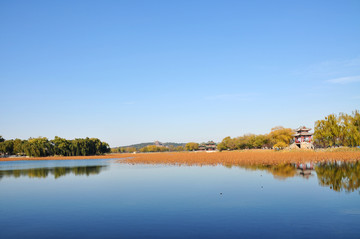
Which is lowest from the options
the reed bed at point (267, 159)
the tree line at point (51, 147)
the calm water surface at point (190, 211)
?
the reed bed at point (267, 159)

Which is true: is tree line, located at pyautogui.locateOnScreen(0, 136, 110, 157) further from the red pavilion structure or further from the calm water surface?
the calm water surface

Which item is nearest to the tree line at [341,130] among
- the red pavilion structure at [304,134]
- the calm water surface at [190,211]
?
the red pavilion structure at [304,134]

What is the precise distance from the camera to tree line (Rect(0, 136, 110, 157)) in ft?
407

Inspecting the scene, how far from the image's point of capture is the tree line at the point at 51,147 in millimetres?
124188

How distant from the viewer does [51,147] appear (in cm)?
12862

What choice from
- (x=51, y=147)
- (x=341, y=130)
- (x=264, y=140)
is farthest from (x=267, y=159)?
(x=51, y=147)

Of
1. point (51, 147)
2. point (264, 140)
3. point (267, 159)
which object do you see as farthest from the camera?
point (51, 147)

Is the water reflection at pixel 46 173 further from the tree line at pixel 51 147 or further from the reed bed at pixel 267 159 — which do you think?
the tree line at pixel 51 147

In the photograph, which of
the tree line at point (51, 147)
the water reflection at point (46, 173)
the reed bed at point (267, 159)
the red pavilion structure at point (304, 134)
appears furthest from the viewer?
the tree line at point (51, 147)

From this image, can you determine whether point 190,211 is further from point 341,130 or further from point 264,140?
point 264,140

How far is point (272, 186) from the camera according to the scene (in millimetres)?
24109

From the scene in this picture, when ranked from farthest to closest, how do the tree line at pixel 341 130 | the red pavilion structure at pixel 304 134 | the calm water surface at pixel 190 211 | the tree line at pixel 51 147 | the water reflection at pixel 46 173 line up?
1. the tree line at pixel 51 147
2. the red pavilion structure at pixel 304 134
3. the tree line at pixel 341 130
4. the water reflection at pixel 46 173
5. the calm water surface at pixel 190 211

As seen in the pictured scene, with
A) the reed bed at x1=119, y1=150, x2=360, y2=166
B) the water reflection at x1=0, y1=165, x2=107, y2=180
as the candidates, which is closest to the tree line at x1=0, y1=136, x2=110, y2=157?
the reed bed at x1=119, y1=150, x2=360, y2=166

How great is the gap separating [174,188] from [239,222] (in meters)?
11.9
